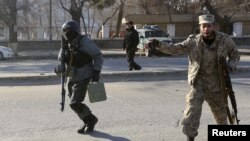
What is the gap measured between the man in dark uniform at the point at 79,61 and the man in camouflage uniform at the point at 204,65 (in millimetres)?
1273

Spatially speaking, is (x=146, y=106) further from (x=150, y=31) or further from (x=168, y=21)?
(x=168, y=21)

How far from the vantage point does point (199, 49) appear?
19.2 ft

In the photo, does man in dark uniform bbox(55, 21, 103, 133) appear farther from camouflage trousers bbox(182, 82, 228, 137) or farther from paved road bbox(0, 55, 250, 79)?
paved road bbox(0, 55, 250, 79)

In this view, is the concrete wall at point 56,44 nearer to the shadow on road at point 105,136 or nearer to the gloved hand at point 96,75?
the shadow on road at point 105,136

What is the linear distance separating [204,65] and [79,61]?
2020 mm

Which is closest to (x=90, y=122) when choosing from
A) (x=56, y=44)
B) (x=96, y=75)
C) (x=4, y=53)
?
(x=96, y=75)

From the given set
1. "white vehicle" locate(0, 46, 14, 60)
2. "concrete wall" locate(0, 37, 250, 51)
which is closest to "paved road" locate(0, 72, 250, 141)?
"white vehicle" locate(0, 46, 14, 60)

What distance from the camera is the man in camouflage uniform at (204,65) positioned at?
5816 millimetres

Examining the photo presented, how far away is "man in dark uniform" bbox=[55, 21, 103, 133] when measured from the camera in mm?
6980

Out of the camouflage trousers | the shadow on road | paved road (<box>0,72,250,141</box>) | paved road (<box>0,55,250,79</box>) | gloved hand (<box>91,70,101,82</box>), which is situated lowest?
the shadow on road

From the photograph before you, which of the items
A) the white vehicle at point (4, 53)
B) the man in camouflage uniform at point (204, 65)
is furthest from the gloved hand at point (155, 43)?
the white vehicle at point (4, 53)

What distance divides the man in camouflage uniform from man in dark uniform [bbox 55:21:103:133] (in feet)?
4.18

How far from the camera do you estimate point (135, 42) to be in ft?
52.9

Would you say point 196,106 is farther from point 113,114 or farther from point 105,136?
point 113,114
